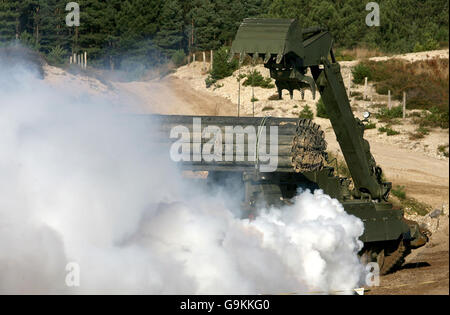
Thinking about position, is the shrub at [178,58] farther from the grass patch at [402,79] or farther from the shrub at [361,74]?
the shrub at [361,74]

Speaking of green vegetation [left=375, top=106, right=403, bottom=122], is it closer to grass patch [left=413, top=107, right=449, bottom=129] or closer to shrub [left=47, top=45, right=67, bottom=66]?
grass patch [left=413, top=107, right=449, bottom=129]

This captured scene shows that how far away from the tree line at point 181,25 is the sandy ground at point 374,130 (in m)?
→ 2.79

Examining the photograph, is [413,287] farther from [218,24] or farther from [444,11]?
[218,24]

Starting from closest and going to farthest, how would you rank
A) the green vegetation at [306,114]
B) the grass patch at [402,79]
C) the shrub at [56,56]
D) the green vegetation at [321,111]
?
the grass patch at [402,79], the green vegetation at [306,114], the green vegetation at [321,111], the shrub at [56,56]

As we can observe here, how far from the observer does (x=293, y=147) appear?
2483cm

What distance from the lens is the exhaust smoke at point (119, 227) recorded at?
1714cm

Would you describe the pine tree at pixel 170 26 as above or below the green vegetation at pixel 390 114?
above

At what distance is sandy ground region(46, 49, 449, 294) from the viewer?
23.4m

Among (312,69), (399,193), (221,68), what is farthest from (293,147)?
(221,68)

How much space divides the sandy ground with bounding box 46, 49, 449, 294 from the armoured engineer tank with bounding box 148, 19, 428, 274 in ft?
4.33

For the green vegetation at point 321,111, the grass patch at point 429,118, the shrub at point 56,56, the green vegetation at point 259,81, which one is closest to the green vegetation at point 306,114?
the green vegetation at point 321,111

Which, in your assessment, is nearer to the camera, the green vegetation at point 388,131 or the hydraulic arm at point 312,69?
the hydraulic arm at point 312,69

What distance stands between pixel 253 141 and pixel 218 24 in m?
40.9
